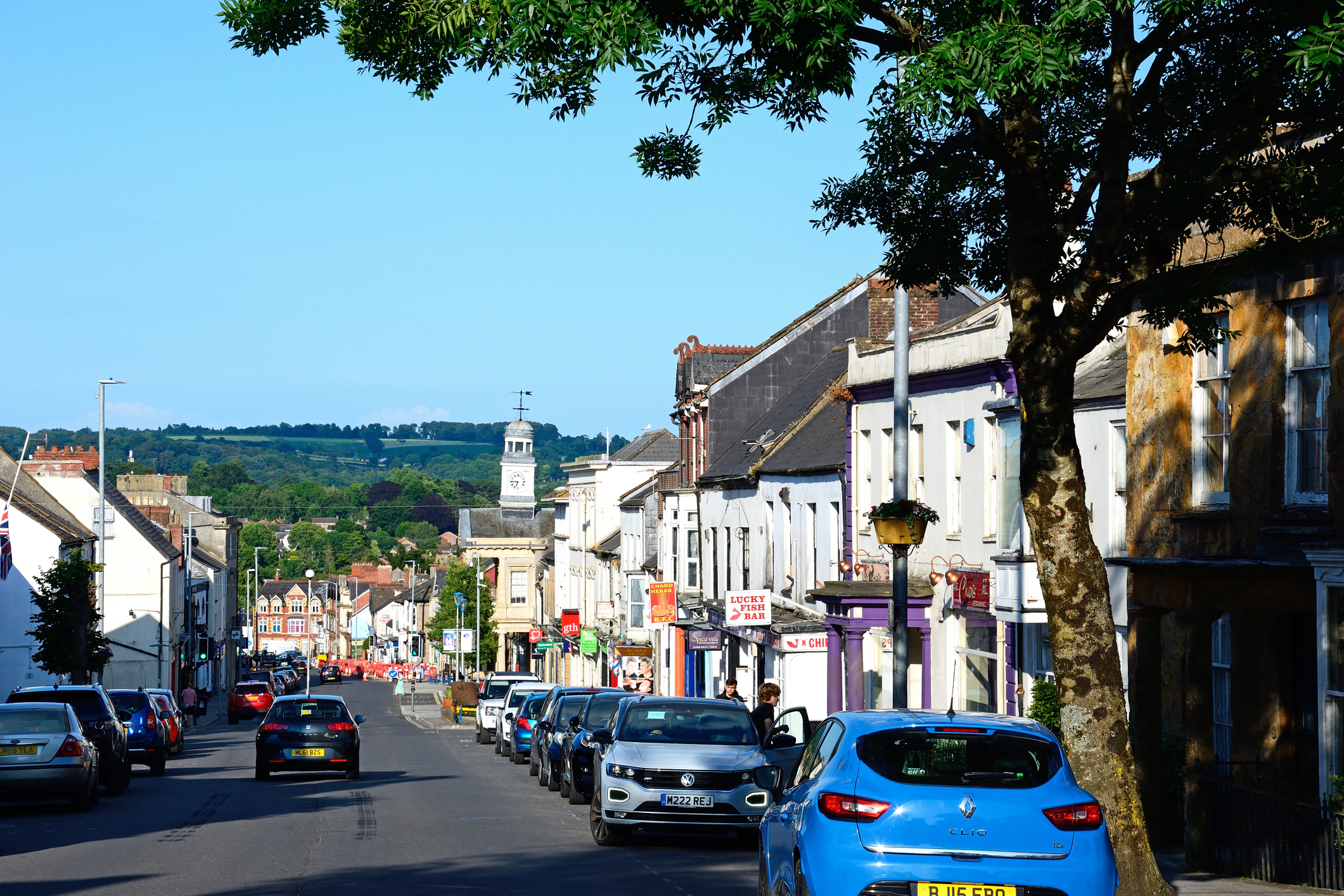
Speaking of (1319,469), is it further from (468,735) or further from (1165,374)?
(468,735)

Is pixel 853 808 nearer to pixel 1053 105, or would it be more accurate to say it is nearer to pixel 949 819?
pixel 949 819

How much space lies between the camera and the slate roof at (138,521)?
74.2 m

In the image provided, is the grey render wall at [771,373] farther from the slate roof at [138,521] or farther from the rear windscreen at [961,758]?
the rear windscreen at [961,758]

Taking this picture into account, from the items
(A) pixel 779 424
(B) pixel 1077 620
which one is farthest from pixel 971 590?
(A) pixel 779 424

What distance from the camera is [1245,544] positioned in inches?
663

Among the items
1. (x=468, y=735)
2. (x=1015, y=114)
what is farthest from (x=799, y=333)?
(x=1015, y=114)

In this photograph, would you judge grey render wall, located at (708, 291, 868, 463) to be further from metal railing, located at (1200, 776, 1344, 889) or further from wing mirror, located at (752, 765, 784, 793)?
wing mirror, located at (752, 765, 784, 793)

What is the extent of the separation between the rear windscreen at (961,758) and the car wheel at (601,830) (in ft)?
25.8

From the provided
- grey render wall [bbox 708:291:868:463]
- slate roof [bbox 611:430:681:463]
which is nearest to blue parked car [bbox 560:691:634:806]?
grey render wall [bbox 708:291:868:463]

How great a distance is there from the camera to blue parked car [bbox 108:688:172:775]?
31203 mm

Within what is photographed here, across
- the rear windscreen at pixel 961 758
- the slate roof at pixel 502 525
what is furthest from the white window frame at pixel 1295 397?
the slate roof at pixel 502 525

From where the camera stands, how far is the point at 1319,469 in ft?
52.7

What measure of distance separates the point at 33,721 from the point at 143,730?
11011 millimetres

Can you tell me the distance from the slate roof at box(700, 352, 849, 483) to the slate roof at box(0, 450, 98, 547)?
Answer: 82.3ft
